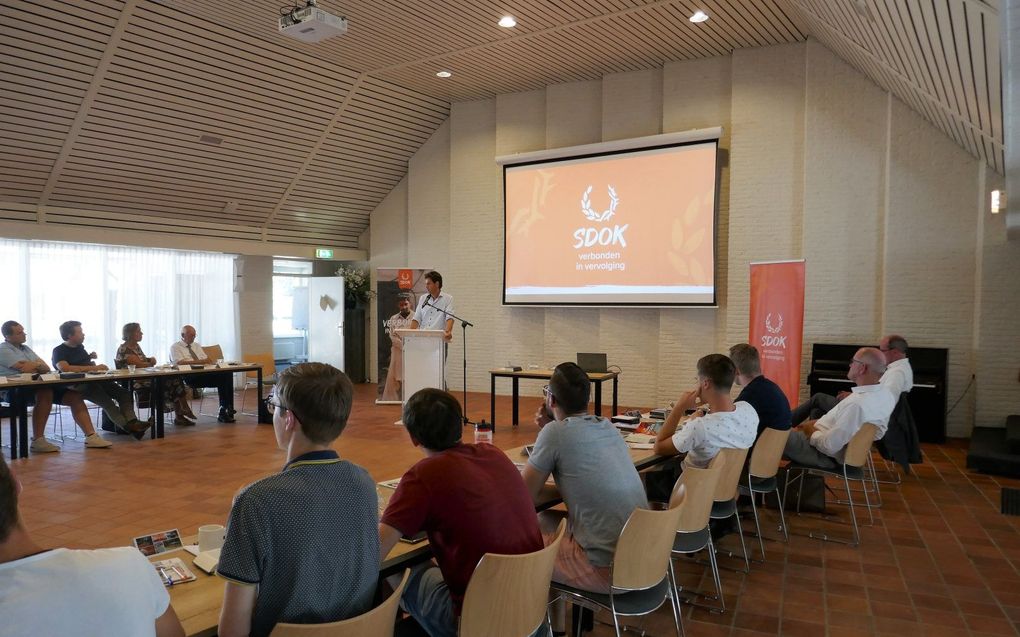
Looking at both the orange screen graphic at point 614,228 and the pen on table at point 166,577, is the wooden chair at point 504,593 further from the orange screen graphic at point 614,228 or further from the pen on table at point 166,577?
the orange screen graphic at point 614,228

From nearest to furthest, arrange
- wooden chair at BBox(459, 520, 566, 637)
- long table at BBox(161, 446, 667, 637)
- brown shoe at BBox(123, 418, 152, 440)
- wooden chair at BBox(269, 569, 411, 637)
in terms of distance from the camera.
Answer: wooden chair at BBox(269, 569, 411, 637)
long table at BBox(161, 446, 667, 637)
wooden chair at BBox(459, 520, 566, 637)
brown shoe at BBox(123, 418, 152, 440)

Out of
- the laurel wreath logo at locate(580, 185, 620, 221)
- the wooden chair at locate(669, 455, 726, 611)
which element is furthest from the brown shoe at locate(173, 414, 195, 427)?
the wooden chair at locate(669, 455, 726, 611)

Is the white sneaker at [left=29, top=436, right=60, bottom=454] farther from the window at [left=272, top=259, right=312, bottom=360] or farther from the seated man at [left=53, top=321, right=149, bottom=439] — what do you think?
the window at [left=272, top=259, right=312, bottom=360]

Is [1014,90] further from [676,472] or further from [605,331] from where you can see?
[605,331]

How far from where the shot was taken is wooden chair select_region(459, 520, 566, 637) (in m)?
1.97

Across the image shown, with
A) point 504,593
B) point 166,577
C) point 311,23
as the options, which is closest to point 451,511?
point 504,593

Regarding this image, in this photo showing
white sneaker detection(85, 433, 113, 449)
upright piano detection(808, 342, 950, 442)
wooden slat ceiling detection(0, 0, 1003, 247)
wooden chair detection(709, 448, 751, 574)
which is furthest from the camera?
upright piano detection(808, 342, 950, 442)

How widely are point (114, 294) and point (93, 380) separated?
3.91 m

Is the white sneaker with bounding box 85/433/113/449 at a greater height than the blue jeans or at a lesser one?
lesser

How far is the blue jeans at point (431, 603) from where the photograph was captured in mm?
2180

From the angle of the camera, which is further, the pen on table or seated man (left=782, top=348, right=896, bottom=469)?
seated man (left=782, top=348, right=896, bottom=469)

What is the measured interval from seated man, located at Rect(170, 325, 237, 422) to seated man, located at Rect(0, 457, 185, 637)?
7454mm

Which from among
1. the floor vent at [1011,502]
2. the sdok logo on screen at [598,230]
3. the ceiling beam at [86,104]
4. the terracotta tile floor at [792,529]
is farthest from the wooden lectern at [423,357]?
the floor vent at [1011,502]

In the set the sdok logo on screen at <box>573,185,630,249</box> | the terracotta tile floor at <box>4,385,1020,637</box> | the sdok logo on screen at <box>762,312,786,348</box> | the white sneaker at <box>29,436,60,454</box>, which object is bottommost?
the terracotta tile floor at <box>4,385,1020,637</box>
